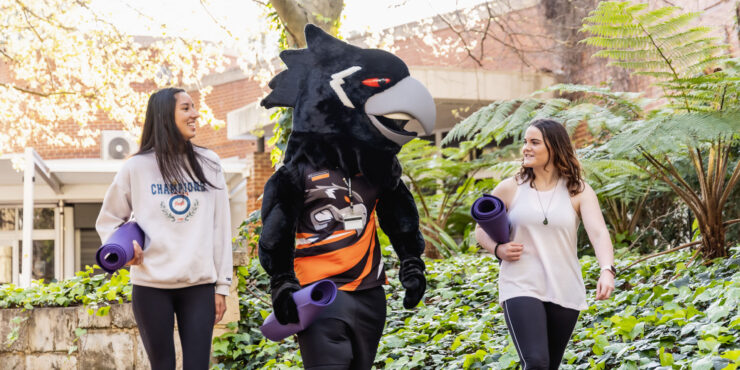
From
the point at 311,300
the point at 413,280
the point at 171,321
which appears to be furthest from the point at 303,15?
the point at 311,300

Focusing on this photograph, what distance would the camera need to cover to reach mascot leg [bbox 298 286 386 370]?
308 centimetres

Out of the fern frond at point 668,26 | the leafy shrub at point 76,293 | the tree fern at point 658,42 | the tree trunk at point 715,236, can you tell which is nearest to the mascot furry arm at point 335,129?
the tree fern at point 658,42

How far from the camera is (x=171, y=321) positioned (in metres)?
3.70

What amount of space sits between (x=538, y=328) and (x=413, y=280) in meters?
0.59

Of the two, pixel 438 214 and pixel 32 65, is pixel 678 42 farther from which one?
pixel 32 65

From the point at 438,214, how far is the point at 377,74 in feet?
20.7

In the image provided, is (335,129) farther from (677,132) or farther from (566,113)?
(566,113)

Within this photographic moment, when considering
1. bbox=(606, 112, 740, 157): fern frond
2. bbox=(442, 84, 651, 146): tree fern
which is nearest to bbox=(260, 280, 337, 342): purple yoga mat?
bbox=(606, 112, 740, 157): fern frond

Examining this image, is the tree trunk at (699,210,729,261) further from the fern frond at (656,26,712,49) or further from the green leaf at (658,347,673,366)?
the green leaf at (658,347,673,366)

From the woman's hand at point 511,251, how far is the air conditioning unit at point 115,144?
1583 cm

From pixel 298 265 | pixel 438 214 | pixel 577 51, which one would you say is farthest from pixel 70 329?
pixel 577 51

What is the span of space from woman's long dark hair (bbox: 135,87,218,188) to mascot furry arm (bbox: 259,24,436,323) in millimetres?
627

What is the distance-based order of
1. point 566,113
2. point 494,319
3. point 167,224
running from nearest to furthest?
point 167,224 → point 494,319 → point 566,113

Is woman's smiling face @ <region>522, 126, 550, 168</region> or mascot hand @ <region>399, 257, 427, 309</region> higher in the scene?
woman's smiling face @ <region>522, 126, 550, 168</region>
